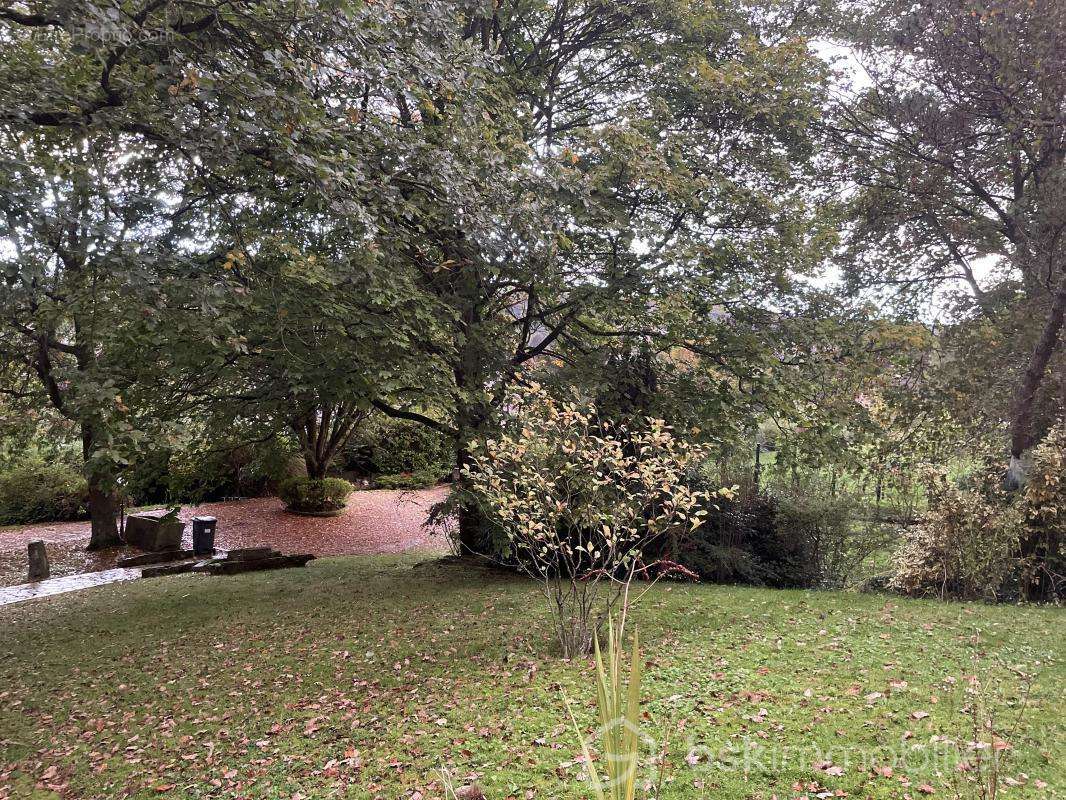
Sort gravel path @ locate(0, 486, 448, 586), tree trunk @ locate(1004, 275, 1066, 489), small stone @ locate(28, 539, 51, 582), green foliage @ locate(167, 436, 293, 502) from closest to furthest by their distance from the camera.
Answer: tree trunk @ locate(1004, 275, 1066, 489) < green foliage @ locate(167, 436, 293, 502) < small stone @ locate(28, 539, 51, 582) < gravel path @ locate(0, 486, 448, 586)

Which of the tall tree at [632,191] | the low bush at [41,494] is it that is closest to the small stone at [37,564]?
the low bush at [41,494]

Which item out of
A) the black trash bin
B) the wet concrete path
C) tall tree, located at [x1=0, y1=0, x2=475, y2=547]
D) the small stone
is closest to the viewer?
tall tree, located at [x1=0, y1=0, x2=475, y2=547]

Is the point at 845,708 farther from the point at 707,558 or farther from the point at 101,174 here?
the point at 101,174

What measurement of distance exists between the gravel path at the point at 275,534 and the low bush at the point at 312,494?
0.32 metres

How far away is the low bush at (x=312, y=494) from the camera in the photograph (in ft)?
56.4

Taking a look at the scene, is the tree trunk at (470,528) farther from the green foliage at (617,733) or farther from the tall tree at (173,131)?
the green foliage at (617,733)

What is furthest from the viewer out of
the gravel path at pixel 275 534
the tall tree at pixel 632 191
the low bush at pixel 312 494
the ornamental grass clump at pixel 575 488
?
the low bush at pixel 312 494

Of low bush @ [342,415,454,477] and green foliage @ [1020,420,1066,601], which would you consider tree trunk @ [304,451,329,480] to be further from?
green foliage @ [1020,420,1066,601]

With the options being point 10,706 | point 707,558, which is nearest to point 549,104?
point 707,558

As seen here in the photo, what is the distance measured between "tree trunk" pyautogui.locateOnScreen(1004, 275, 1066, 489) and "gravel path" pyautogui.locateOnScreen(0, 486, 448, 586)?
29.4 ft

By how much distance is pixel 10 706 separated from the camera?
5551 millimetres

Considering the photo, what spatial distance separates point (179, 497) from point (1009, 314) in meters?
18.6

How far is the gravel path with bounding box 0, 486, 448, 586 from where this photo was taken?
12719mm

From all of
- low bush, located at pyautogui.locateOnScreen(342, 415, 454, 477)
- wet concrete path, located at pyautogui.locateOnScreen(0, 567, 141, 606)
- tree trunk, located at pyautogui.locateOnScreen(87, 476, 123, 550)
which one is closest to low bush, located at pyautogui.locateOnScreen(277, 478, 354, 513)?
low bush, located at pyautogui.locateOnScreen(342, 415, 454, 477)
